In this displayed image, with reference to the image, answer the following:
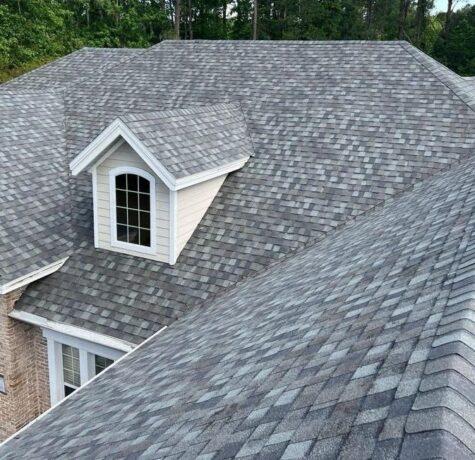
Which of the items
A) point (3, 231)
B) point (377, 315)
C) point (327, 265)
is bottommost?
point (3, 231)

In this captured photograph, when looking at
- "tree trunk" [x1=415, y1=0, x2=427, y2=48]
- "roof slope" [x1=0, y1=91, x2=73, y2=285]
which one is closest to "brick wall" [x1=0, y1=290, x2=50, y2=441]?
"roof slope" [x1=0, y1=91, x2=73, y2=285]

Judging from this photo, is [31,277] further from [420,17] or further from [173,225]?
[420,17]

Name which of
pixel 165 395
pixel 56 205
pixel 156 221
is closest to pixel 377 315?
pixel 165 395

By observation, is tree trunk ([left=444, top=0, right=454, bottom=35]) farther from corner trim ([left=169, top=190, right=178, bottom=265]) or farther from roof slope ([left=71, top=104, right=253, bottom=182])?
corner trim ([left=169, top=190, right=178, bottom=265])

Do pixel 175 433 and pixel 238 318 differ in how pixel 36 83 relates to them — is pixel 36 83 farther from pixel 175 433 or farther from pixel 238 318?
pixel 175 433

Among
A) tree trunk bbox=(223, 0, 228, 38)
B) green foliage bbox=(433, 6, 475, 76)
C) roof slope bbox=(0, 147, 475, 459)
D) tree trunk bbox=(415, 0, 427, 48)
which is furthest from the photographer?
tree trunk bbox=(415, 0, 427, 48)

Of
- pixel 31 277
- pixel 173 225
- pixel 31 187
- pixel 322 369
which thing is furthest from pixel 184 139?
pixel 322 369
